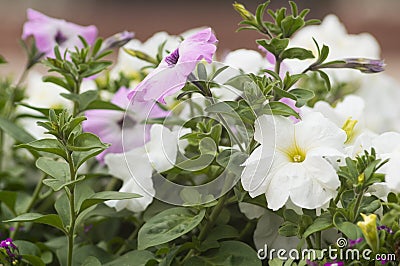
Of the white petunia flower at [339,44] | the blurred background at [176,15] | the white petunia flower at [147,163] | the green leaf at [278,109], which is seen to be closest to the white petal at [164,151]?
the white petunia flower at [147,163]

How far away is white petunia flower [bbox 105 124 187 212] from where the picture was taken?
527mm

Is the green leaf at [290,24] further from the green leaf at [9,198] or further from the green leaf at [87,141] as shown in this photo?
the green leaf at [9,198]

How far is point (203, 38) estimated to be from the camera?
0.46 meters

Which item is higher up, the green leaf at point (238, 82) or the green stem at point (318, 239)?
the green leaf at point (238, 82)

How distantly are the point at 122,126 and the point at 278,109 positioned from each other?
0.22m

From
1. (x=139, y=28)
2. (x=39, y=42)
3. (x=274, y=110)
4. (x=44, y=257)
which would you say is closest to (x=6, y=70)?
(x=139, y=28)

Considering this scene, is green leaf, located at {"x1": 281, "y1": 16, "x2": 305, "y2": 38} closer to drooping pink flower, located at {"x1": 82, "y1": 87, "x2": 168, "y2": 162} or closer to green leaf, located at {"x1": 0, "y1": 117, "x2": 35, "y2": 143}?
drooping pink flower, located at {"x1": 82, "y1": 87, "x2": 168, "y2": 162}

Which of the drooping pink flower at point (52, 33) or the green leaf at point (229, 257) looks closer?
the green leaf at point (229, 257)

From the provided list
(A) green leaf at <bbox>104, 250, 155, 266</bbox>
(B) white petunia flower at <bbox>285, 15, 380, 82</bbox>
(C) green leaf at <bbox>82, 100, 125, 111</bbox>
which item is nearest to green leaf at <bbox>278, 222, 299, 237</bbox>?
(A) green leaf at <bbox>104, 250, 155, 266</bbox>

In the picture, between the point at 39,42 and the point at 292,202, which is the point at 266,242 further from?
the point at 39,42

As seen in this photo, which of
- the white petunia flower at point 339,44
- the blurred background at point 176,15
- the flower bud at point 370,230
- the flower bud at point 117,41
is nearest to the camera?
the flower bud at point 370,230

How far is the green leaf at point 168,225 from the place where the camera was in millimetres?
467

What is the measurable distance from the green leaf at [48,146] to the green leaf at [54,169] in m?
0.03

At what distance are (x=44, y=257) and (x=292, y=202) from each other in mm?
217
